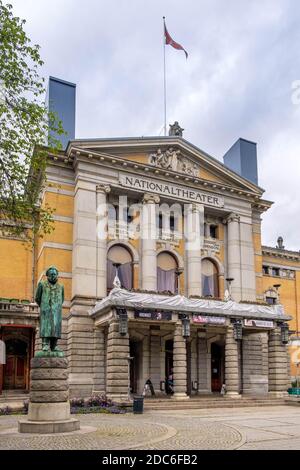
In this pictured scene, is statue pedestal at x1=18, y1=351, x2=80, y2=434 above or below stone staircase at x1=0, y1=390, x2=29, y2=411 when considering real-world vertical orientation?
above

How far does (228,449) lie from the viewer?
14195 mm

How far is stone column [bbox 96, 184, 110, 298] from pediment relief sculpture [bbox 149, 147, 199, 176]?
4845 mm

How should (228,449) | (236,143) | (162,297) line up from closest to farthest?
(228,449) < (162,297) < (236,143)

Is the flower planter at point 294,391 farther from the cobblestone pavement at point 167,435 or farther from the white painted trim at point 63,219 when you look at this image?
the white painted trim at point 63,219

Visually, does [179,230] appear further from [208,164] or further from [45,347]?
[45,347]

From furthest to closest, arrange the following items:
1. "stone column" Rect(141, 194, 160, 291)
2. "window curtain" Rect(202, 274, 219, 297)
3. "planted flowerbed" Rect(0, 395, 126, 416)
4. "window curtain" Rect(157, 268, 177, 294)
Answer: "window curtain" Rect(202, 274, 219, 297) → "window curtain" Rect(157, 268, 177, 294) → "stone column" Rect(141, 194, 160, 291) → "planted flowerbed" Rect(0, 395, 126, 416)

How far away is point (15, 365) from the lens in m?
35.1

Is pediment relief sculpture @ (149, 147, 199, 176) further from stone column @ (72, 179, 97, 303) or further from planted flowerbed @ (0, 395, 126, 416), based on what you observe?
planted flowerbed @ (0, 395, 126, 416)

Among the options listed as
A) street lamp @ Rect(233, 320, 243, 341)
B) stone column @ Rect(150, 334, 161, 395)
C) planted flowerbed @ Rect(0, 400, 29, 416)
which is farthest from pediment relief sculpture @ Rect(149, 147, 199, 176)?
planted flowerbed @ Rect(0, 400, 29, 416)

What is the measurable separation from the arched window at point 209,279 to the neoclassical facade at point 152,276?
9 centimetres

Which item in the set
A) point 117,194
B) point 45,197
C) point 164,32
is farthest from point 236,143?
point 45,197

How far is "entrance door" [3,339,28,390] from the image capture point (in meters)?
34.6

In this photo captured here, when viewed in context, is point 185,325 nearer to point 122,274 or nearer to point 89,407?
point 122,274
